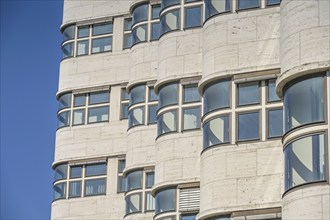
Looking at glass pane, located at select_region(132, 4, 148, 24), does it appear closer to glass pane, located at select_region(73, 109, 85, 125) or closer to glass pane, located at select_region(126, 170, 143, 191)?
glass pane, located at select_region(73, 109, 85, 125)

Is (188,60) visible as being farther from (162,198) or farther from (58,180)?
(58,180)

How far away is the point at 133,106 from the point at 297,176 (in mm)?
14637

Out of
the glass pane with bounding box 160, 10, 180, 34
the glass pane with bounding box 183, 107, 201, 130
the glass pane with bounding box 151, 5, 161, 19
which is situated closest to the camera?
the glass pane with bounding box 183, 107, 201, 130

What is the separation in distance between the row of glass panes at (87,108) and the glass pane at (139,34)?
14.0ft

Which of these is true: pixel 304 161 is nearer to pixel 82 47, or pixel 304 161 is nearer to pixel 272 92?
pixel 272 92

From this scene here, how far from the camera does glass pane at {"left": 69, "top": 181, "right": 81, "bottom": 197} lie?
145 ft

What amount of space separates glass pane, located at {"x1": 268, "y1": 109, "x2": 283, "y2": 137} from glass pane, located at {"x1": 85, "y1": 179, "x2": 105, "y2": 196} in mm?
15334

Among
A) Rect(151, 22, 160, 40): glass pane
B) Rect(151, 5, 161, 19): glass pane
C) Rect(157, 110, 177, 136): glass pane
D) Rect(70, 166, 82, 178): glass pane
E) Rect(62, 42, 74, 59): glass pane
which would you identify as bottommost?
Rect(157, 110, 177, 136): glass pane

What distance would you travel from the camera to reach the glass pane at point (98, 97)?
A: 45.0 metres

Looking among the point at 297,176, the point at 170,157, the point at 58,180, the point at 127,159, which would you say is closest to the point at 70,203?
the point at 58,180

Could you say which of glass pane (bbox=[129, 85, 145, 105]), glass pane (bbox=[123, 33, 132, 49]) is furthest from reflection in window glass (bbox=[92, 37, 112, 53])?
glass pane (bbox=[129, 85, 145, 105])

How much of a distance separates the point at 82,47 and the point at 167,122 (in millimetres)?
12078

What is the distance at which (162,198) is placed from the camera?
34.3 metres

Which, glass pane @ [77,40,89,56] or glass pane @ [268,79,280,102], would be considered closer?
glass pane @ [268,79,280,102]
